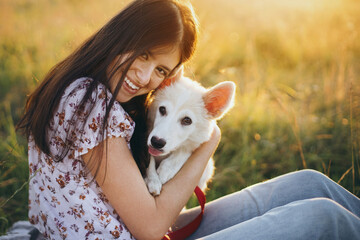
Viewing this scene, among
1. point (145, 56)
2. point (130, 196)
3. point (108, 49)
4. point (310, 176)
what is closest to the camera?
point (130, 196)

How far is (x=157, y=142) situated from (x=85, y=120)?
577mm

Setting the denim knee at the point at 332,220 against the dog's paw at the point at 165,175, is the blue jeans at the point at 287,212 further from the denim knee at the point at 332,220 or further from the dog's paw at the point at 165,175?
the dog's paw at the point at 165,175

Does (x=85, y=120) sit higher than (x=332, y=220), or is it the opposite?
(x=85, y=120)

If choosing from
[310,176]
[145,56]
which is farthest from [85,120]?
[310,176]

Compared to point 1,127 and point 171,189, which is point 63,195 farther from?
point 1,127

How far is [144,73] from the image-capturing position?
1.71 m

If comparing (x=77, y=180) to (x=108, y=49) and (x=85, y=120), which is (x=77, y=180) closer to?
(x=85, y=120)

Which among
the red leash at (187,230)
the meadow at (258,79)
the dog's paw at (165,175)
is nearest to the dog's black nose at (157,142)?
the dog's paw at (165,175)

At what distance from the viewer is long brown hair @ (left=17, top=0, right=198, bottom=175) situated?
151 centimetres

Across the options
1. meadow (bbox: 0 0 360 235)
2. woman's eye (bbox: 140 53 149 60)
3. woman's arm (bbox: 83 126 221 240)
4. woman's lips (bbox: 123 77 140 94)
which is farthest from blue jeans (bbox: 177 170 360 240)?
woman's eye (bbox: 140 53 149 60)

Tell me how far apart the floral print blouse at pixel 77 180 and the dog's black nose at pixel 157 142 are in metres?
0.34

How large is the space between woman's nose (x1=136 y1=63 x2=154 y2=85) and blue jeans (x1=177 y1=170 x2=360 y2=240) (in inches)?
38.1

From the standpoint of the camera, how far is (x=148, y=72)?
1713 millimetres

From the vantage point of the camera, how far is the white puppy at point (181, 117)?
77.0 inches
